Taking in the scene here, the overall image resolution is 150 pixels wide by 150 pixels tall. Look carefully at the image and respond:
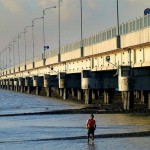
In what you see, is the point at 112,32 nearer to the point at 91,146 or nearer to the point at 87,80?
the point at 87,80

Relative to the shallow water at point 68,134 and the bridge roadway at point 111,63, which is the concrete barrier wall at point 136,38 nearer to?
the bridge roadway at point 111,63

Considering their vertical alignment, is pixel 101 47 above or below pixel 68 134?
above

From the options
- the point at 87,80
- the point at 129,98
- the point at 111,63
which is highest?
the point at 111,63

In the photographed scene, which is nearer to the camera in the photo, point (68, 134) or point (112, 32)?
Result: point (68, 134)

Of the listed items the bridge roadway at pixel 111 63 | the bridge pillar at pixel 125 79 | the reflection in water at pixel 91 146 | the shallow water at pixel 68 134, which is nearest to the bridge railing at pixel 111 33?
the bridge roadway at pixel 111 63

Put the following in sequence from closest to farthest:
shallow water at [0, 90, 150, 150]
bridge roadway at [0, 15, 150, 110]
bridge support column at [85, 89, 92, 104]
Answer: shallow water at [0, 90, 150, 150] < bridge roadway at [0, 15, 150, 110] < bridge support column at [85, 89, 92, 104]

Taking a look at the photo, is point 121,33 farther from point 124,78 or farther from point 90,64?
point 90,64

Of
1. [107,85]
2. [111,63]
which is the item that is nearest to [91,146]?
[111,63]

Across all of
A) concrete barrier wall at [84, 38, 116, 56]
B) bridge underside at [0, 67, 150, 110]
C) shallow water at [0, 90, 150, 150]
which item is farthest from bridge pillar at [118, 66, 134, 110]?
shallow water at [0, 90, 150, 150]

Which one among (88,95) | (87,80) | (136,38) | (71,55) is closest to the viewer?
(136,38)

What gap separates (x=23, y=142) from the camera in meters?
35.2

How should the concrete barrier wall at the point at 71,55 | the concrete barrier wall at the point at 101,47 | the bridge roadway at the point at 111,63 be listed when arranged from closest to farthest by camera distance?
the bridge roadway at the point at 111,63
the concrete barrier wall at the point at 101,47
the concrete barrier wall at the point at 71,55

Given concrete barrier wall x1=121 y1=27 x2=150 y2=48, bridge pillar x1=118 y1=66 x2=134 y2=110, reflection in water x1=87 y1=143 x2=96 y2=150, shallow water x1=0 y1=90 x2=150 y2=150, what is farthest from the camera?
bridge pillar x1=118 y1=66 x2=134 y2=110

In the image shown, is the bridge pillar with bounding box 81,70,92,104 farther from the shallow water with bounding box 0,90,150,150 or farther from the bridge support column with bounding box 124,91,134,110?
the shallow water with bounding box 0,90,150,150
